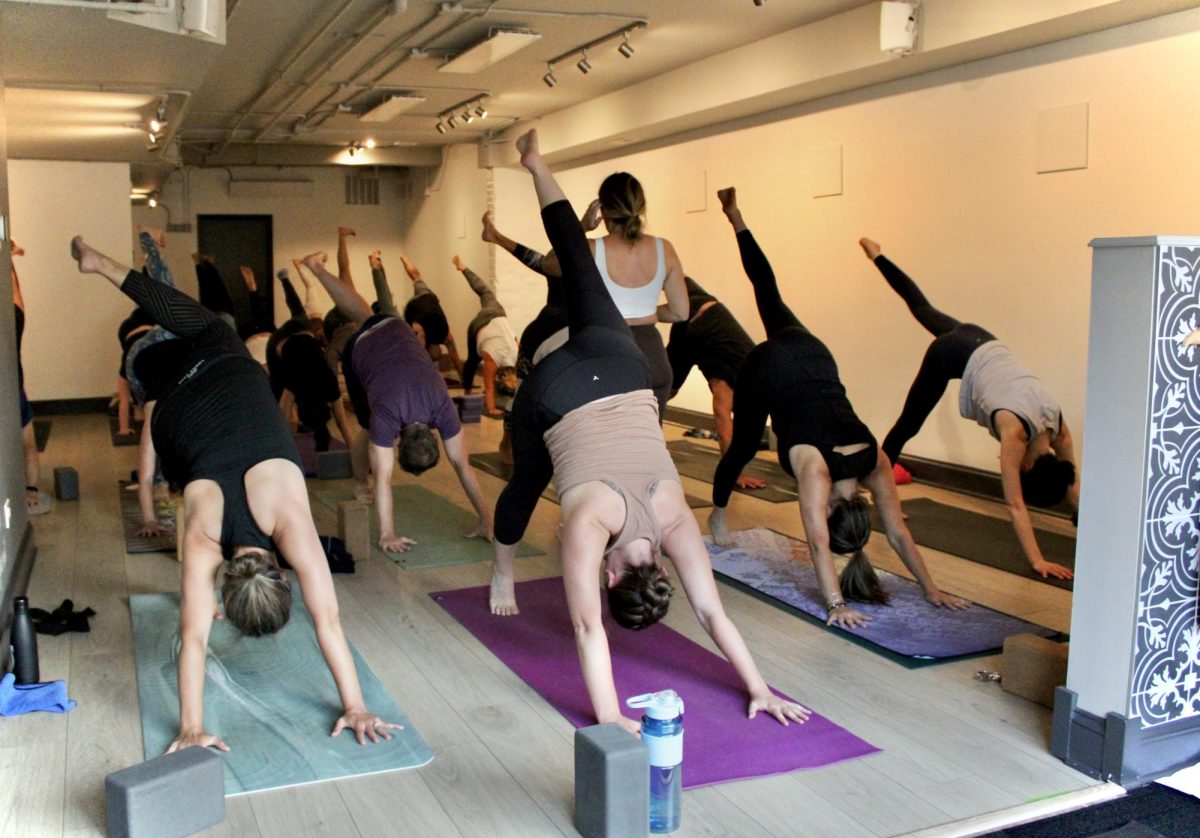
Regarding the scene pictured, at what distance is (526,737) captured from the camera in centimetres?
297

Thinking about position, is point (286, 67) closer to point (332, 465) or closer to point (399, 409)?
point (332, 465)

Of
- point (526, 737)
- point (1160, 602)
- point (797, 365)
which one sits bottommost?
point (526, 737)

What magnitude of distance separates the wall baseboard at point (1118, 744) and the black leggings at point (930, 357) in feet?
6.32

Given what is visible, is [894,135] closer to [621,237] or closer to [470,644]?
[621,237]

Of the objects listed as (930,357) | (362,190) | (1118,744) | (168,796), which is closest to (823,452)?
(930,357)

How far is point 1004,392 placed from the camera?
4.42 meters

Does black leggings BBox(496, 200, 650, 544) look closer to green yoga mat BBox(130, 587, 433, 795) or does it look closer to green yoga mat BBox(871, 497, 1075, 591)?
green yoga mat BBox(130, 587, 433, 795)

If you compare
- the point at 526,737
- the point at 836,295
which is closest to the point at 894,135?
the point at 836,295

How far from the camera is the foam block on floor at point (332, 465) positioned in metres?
6.53

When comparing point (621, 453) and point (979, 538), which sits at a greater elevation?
point (621, 453)

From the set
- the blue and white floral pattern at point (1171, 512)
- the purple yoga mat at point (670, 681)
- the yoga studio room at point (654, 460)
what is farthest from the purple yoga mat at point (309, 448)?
the blue and white floral pattern at point (1171, 512)

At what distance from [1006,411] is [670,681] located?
1.92m

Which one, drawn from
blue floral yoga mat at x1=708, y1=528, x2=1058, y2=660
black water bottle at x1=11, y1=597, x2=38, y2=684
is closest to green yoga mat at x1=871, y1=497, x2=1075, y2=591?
blue floral yoga mat at x1=708, y1=528, x2=1058, y2=660

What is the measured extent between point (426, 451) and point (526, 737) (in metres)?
1.74
